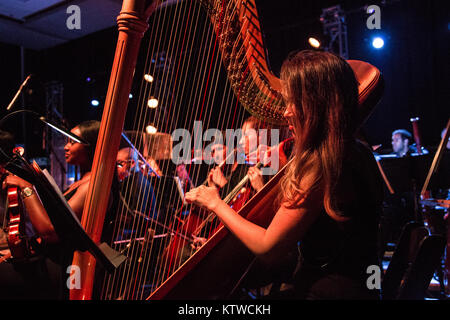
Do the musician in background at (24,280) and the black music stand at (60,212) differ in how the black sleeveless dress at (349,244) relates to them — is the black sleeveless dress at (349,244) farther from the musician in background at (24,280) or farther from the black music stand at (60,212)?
the musician in background at (24,280)

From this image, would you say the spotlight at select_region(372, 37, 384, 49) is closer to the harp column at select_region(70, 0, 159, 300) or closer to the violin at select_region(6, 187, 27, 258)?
the harp column at select_region(70, 0, 159, 300)

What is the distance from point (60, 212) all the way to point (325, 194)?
90 centimetres

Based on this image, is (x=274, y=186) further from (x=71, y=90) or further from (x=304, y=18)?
(x=71, y=90)

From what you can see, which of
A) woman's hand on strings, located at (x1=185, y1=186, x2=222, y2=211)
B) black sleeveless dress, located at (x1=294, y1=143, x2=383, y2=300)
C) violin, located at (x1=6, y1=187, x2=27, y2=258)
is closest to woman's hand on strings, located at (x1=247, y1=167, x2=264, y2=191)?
woman's hand on strings, located at (x1=185, y1=186, x2=222, y2=211)

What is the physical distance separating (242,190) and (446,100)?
4967 mm

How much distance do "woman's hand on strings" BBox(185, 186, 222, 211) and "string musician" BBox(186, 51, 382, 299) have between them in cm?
10

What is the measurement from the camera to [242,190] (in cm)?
218

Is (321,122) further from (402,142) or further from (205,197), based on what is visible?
(402,142)

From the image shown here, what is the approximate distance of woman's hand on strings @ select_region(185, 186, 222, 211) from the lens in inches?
51.4

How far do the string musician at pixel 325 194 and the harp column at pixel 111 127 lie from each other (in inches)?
20.5

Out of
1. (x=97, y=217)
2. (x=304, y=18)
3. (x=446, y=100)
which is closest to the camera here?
A: (x=97, y=217)
